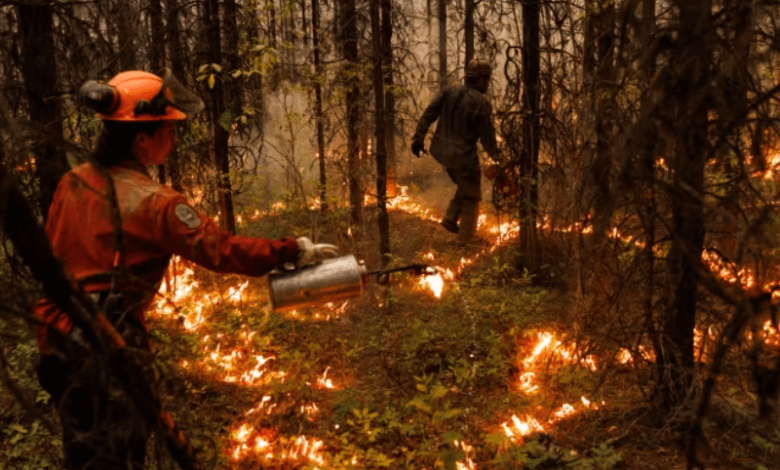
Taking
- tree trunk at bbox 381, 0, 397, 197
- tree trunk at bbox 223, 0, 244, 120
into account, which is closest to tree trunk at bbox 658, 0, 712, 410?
tree trunk at bbox 381, 0, 397, 197

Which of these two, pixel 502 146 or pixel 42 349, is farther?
pixel 502 146

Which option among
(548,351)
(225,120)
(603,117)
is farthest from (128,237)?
(548,351)

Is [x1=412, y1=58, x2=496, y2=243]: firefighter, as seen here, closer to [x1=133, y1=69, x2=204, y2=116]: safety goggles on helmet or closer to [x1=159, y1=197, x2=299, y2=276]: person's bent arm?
[x1=133, y1=69, x2=204, y2=116]: safety goggles on helmet

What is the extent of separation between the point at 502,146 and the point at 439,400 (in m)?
3.45

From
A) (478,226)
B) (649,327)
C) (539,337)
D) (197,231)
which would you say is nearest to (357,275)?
(197,231)

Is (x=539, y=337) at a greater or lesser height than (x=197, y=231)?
lesser

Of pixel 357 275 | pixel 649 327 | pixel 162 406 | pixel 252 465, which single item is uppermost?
pixel 357 275

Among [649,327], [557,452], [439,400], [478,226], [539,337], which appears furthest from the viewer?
[478,226]

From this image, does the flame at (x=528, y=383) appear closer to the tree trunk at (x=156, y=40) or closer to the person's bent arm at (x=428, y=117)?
the person's bent arm at (x=428, y=117)

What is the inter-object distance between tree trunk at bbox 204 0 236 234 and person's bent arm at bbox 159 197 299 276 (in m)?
3.83

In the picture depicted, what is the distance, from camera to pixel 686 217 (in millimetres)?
3430

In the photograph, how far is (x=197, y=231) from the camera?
3115mm

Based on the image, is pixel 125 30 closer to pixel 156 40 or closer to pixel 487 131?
pixel 156 40

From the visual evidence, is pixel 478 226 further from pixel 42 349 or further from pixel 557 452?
pixel 42 349
